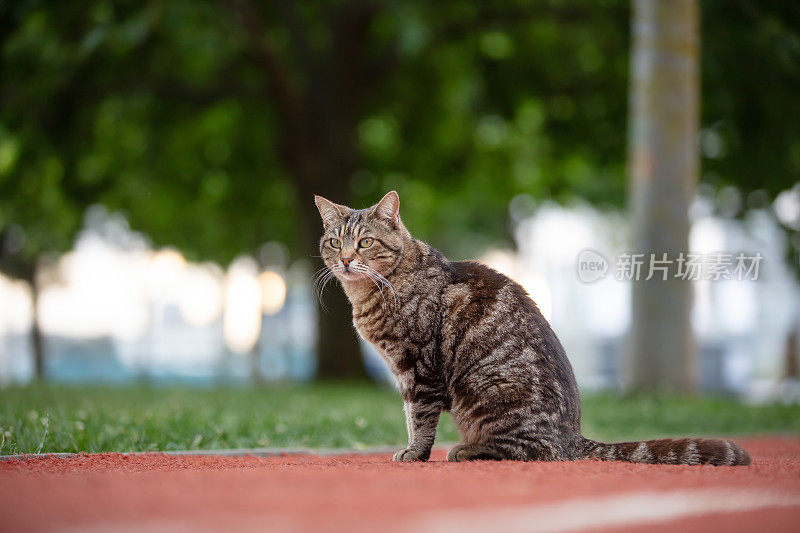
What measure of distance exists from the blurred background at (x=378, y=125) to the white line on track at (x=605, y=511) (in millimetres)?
7271

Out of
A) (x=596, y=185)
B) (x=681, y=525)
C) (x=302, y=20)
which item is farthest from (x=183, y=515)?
(x=596, y=185)

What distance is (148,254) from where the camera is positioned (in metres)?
24.3

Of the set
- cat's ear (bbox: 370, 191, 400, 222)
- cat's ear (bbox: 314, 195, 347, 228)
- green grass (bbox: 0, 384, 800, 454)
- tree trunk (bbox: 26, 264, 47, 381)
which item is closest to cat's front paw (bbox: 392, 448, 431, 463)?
green grass (bbox: 0, 384, 800, 454)

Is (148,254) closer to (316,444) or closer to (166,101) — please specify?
(166,101)

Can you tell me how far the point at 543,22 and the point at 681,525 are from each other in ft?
41.7

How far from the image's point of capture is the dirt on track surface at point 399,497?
8.71 ft

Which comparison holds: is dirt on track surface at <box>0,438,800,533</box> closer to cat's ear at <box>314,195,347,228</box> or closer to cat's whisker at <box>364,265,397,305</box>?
cat's whisker at <box>364,265,397,305</box>

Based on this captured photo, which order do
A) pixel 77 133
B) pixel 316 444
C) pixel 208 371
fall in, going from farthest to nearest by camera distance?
pixel 208 371 → pixel 77 133 → pixel 316 444

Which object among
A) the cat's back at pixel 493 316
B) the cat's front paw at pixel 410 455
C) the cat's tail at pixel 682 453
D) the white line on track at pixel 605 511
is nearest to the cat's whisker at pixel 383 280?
the cat's back at pixel 493 316

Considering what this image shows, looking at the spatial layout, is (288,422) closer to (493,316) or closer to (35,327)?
(493,316)

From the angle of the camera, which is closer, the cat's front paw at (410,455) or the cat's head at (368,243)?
the cat's front paw at (410,455)

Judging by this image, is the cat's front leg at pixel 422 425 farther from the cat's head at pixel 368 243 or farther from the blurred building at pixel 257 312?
the blurred building at pixel 257 312

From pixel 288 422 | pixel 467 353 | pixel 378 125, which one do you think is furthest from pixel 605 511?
pixel 378 125

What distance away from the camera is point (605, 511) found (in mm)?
2854
